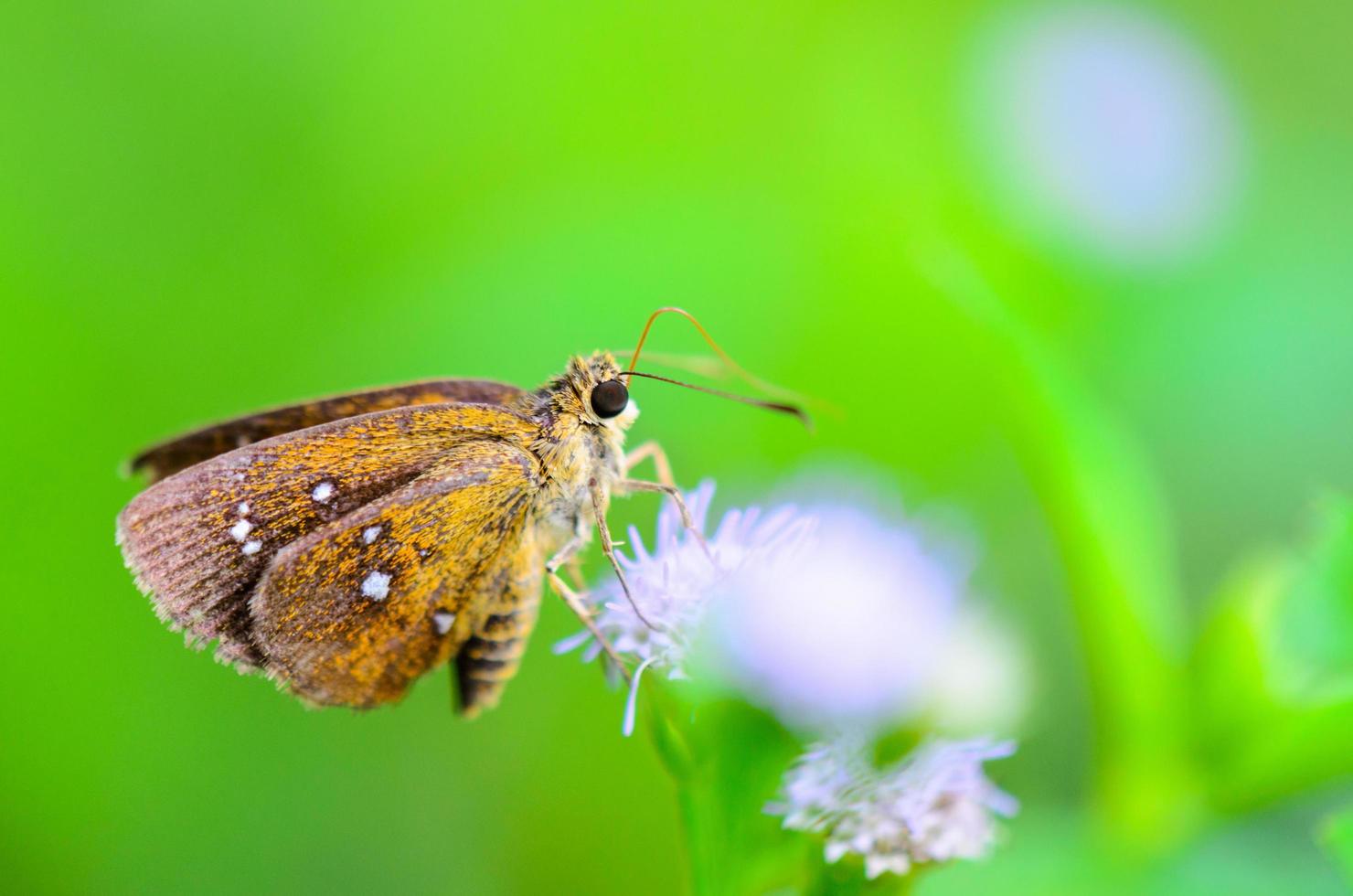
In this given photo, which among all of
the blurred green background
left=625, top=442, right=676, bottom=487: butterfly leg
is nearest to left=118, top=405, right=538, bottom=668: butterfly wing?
left=625, top=442, right=676, bottom=487: butterfly leg

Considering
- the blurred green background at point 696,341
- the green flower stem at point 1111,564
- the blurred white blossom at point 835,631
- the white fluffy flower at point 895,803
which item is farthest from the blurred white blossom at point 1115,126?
the white fluffy flower at point 895,803

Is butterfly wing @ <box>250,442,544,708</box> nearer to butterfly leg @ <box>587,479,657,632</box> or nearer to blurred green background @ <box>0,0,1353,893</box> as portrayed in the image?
butterfly leg @ <box>587,479,657,632</box>

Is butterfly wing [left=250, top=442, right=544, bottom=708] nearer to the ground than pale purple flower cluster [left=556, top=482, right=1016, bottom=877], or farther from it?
farther from it

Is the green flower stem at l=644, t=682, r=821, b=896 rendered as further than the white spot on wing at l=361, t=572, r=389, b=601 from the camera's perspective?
No

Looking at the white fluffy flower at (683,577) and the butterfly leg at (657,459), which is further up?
the butterfly leg at (657,459)

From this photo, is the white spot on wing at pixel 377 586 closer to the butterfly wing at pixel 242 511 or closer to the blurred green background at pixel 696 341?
the butterfly wing at pixel 242 511

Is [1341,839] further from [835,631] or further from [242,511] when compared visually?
[242,511]

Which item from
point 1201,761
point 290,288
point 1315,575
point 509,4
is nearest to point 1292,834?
point 1201,761
